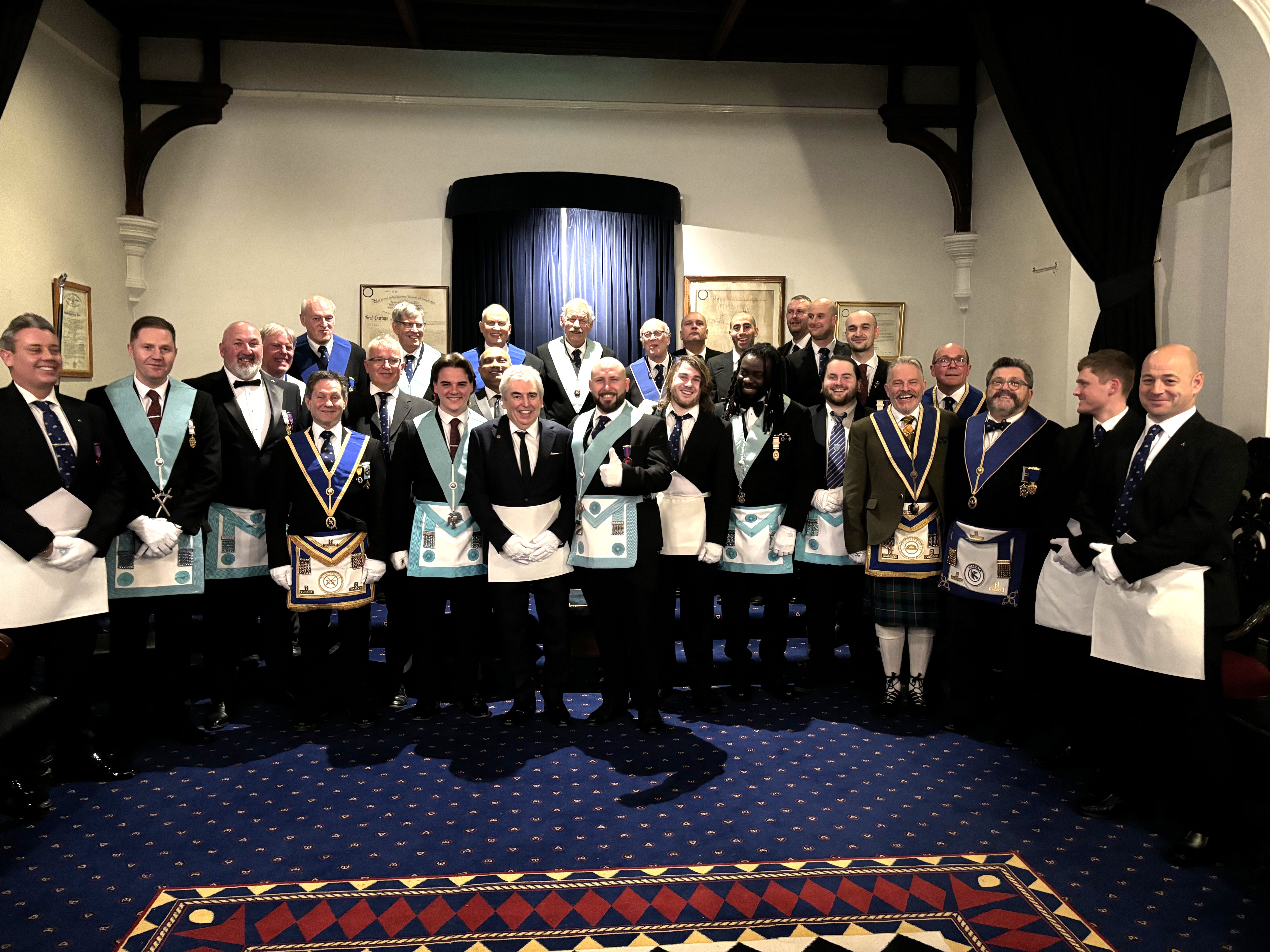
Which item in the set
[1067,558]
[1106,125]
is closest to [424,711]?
[1067,558]

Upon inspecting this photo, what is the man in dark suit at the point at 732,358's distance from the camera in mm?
4930

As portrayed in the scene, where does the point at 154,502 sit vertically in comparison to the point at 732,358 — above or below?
below

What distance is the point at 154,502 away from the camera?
3.49 meters

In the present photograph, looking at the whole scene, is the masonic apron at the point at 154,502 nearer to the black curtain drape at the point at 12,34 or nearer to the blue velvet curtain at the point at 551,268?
the black curtain drape at the point at 12,34

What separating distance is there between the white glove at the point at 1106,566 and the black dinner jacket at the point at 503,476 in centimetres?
196

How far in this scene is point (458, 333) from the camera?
7.11 metres

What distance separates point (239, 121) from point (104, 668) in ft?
14.7

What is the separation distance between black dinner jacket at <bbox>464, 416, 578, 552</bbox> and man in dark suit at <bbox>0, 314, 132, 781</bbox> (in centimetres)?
130

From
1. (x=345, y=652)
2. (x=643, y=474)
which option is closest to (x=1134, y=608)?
(x=643, y=474)

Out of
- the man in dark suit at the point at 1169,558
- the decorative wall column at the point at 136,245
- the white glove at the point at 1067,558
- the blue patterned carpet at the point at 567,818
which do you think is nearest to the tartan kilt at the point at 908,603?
the blue patterned carpet at the point at 567,818

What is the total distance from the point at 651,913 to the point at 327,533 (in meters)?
2.02

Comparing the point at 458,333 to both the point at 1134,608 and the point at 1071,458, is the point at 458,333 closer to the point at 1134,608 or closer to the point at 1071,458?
the point at 1071,458

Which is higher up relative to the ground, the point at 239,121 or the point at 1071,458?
the point at 239,121

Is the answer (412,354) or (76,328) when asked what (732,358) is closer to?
(412,354)
